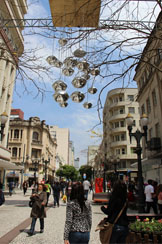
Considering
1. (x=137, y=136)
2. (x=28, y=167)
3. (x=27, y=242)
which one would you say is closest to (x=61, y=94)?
(x=27, y=242)

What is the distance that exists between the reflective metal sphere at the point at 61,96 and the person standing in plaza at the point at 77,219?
186 cm

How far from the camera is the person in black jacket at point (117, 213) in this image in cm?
342

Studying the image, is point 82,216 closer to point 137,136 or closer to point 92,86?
point 92,86

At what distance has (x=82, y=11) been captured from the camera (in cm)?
475

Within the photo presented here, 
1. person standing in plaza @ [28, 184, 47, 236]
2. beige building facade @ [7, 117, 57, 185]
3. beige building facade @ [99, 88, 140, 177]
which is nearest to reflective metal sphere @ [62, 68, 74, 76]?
person standing in plaza @ [28, 184, 47, 236]

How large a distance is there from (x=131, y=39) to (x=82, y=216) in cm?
406

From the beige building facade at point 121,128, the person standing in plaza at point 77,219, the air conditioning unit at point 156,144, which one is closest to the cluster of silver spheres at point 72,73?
the person standing in plaza at point 77,219

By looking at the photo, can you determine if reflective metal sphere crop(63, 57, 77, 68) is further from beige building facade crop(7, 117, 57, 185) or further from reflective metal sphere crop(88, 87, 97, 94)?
beige building facade crop(7, 117, 57, 185)

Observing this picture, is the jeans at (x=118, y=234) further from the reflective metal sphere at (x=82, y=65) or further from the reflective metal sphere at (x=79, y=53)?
the reflective metal sphere at (x=79, y=53)

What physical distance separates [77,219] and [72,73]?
309 centimetres

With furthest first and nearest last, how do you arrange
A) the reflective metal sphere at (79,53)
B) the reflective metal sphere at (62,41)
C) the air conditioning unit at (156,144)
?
the air conditioning unit at (156,144) → the reflective metal sphere at (62,41) → the reflective metal sphere at (79,53)

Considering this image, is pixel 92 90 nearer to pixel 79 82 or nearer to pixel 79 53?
pixel 79 82

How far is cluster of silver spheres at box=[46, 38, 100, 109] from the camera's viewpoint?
4484 millimetres

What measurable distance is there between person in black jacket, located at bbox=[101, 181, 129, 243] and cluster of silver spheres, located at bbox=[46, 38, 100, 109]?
81.0 inches
